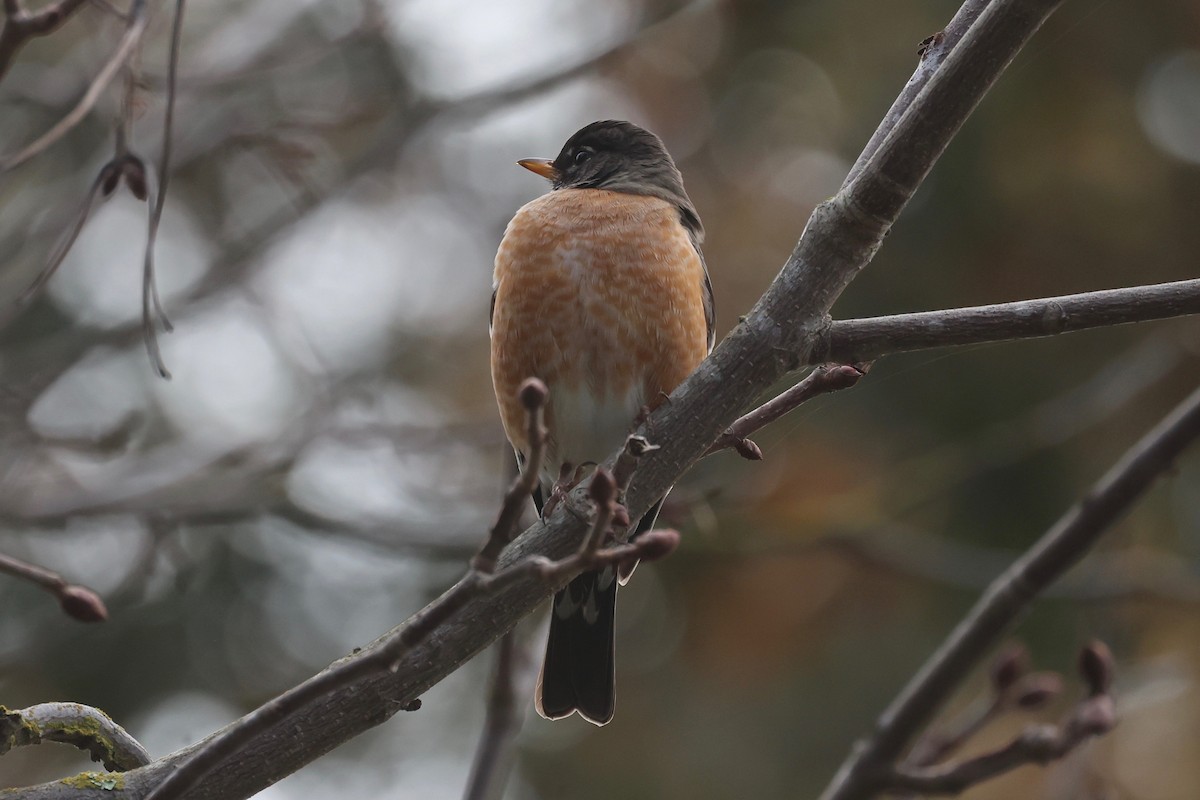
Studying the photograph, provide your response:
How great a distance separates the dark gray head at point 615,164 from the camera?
15.5 ft

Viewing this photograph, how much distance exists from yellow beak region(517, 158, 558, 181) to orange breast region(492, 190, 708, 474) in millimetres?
1191

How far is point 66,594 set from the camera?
1.82m

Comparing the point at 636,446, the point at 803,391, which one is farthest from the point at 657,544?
the point at 803,391

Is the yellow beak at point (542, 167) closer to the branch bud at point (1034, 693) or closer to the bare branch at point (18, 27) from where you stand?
the branch bud at point (1034, 693)

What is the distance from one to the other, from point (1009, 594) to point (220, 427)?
15.6ft

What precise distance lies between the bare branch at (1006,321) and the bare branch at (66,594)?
4.61 ft

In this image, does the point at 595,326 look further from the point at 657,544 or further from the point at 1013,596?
the point at 657,544

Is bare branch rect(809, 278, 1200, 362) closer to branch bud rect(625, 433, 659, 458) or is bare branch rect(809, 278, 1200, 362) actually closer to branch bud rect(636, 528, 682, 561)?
branch bud rect(625, 433, 659, 458)

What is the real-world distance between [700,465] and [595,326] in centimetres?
257

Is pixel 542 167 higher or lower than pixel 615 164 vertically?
higher

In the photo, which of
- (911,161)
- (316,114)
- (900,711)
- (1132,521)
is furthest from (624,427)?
(1132,521)

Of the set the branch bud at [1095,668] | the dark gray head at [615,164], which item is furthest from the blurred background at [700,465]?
the branch bud at [1095,668]

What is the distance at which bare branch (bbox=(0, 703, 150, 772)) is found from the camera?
2.15 m

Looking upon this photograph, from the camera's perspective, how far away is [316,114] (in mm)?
5789
